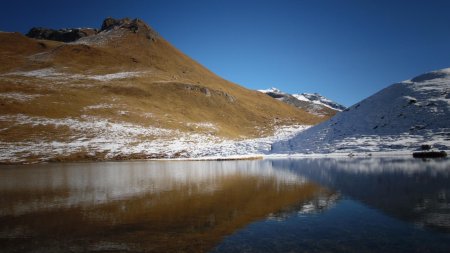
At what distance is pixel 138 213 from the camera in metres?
17.0

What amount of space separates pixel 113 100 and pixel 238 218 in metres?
101

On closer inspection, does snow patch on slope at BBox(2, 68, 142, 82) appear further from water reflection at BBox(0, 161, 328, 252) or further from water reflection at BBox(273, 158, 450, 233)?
water reflection at BBox(273, 158, 450, 233)

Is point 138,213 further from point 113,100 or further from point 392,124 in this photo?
point 113,100

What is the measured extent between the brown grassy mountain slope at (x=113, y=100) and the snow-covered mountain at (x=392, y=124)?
112 ft

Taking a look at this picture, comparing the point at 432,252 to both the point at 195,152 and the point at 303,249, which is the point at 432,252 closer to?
the point at 303,249

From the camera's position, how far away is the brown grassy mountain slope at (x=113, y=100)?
75312mm

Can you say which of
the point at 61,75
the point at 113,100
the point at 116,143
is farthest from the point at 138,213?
the point at 61,75

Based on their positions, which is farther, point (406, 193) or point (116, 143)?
point (116, 143)

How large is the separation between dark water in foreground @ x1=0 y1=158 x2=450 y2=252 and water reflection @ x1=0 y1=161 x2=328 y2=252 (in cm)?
5

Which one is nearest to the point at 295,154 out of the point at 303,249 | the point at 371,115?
the point at 371,115

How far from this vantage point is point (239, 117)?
135375 millimetres

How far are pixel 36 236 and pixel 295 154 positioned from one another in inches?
2179

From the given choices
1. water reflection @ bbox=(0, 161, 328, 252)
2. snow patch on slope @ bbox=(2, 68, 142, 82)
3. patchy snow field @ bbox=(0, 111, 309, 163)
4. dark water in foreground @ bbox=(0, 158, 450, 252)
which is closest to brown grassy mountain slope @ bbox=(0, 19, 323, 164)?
patchy snow field @ bbox=(0, 111, 309, 163)

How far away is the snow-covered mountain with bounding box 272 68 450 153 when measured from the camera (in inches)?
2202
